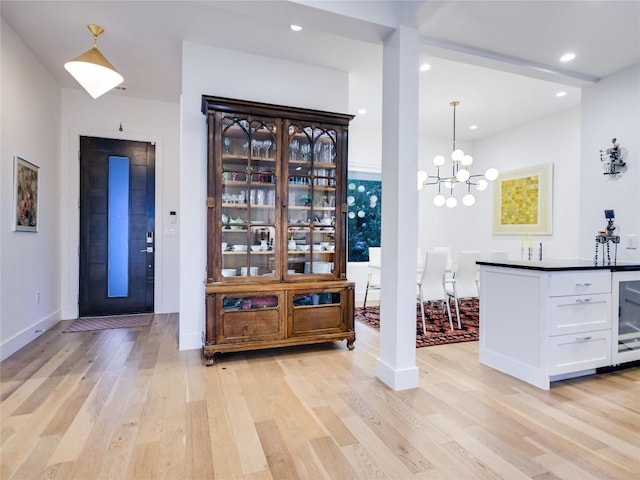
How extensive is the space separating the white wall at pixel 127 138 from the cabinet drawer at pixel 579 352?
13.9ft

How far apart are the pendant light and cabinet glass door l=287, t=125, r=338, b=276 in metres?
1.63

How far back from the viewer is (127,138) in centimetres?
467

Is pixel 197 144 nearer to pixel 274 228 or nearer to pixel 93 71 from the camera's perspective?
pixel 93 71

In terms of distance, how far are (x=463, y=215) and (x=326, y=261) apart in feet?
14.4

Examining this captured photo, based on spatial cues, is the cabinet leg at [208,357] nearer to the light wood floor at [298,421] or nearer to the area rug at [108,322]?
the light wood floor at [298,421]

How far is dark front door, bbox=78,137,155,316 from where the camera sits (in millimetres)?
4527

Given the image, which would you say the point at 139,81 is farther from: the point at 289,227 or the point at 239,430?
the point at 239,430

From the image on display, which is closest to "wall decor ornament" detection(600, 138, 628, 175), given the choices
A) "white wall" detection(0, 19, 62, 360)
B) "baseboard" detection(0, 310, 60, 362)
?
"white wall" detection(0, 19, 62, 360)

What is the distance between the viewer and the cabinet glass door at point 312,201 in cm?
338

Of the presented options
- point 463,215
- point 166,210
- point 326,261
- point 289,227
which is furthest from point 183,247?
point 463,215

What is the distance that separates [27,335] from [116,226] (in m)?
1.64

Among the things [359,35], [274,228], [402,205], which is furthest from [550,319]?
[359,35]

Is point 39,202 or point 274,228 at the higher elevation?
point 39,202

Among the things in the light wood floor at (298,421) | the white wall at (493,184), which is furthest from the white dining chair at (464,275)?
the white wall at (493,184)
